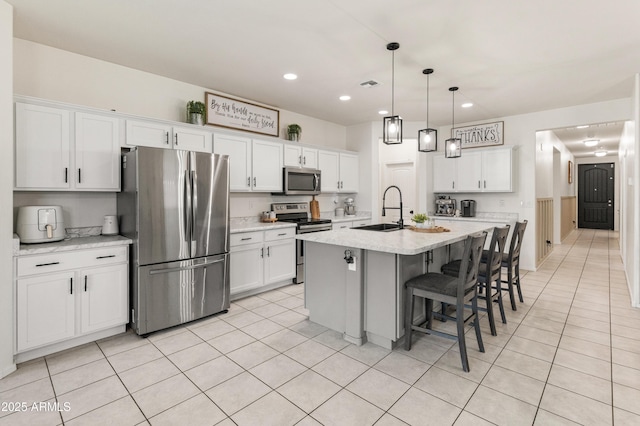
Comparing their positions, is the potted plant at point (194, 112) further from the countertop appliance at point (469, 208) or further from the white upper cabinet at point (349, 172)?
the countertop appliance at point (469, 208)

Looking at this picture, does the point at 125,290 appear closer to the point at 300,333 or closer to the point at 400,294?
the point at 300,333

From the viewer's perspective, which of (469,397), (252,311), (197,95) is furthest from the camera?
(197,95)

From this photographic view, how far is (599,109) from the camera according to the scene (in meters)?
4.86

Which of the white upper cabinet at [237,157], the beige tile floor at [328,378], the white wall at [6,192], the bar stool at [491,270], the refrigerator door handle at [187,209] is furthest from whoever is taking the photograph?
the white upper cabinet at [237,157]

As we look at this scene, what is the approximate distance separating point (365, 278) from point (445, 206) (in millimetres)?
4117

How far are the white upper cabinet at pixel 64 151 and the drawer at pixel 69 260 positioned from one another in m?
0.63

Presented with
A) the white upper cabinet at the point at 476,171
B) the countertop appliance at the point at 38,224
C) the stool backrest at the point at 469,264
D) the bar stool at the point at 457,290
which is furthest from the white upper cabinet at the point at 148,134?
the white upper cabinet at the point at 476,171

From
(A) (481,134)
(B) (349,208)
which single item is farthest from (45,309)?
(A) (481,134)

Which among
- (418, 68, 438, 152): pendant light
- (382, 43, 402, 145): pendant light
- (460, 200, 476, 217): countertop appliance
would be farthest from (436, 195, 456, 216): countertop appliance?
(382, 43, 402, 145): pendant light

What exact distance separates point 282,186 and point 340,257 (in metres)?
2.23

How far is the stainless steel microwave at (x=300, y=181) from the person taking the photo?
4.89 metres

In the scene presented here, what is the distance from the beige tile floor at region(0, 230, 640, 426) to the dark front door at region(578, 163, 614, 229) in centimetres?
1016

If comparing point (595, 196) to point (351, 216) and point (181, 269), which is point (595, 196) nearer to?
point (351, 216)

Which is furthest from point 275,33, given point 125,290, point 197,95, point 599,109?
point 599,109
